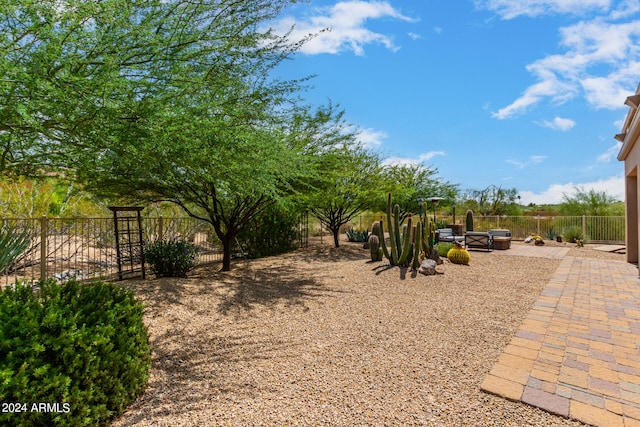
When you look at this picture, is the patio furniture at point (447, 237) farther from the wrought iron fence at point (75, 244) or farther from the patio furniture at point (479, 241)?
the wrought iron fence at point (75, 244)

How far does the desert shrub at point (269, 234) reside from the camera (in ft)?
38.9

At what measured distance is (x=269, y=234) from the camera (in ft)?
40.4

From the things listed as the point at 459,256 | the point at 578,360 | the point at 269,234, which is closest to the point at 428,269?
the point at 459,256

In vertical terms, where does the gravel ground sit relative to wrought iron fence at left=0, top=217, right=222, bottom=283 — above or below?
below

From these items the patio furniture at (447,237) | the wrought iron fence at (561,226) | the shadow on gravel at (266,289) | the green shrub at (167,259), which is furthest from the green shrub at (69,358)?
the wrought iron fence at (561,226)

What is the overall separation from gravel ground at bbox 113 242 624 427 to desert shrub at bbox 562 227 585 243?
1276 centimetres

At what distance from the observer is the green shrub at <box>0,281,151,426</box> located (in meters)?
1.99

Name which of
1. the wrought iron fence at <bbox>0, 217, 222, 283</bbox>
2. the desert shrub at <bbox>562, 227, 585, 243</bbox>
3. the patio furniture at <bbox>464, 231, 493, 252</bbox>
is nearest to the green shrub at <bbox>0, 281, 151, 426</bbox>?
the wrought iron fence at <bbox>0, 217, 222, 283</bbox>

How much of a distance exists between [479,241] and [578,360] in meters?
11.2

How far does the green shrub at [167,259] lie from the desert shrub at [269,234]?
3527 mm

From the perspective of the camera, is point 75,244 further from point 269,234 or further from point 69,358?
point 69,358

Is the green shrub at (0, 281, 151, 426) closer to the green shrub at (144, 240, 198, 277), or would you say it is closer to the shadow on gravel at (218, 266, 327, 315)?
the shadow on gravel at (218, 266, 327, 315)

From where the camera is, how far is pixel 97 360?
233cm

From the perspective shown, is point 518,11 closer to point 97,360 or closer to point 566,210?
point 97,360
